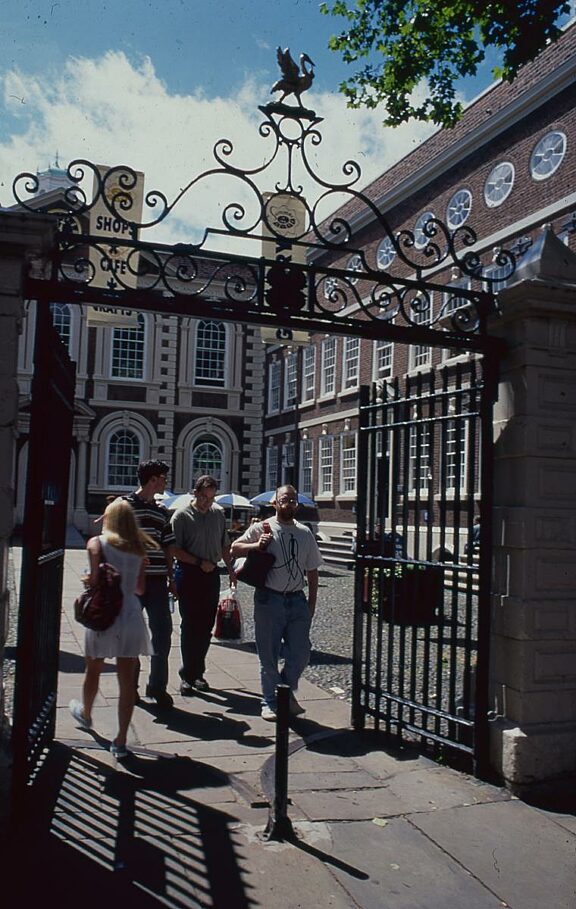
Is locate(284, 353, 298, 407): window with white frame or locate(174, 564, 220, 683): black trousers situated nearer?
locate(174, 564, 220, 683): black trousers

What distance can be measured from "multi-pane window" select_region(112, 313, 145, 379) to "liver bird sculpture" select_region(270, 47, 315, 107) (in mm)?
29411

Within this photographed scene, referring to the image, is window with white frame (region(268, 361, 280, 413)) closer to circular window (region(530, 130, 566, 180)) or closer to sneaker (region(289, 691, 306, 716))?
circular window (region(530, 130, 566, 180))

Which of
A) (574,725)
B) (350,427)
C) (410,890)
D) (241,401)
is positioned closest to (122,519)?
(410,890)

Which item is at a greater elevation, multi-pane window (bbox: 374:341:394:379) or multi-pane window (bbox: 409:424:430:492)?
multi-pane window (bbox: 374:341:394:379)

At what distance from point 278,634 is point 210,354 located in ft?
99.4

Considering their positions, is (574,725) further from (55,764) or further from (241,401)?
(241,401)

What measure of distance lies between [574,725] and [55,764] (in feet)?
10.9

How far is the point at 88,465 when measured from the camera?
1289 inches

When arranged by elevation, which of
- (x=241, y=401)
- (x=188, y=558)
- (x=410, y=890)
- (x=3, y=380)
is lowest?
(x=410, y=890)

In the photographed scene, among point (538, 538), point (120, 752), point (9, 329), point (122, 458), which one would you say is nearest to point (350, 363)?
point (122, 458)

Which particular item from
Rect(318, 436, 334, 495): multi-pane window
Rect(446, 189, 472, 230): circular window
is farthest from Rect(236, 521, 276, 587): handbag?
Rect(318, 436, 334, 495): multi-pane window

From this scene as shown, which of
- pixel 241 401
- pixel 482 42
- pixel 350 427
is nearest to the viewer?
pixel 482 42

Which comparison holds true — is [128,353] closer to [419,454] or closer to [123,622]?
[419,454]

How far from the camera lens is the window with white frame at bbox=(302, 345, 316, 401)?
112 feet
